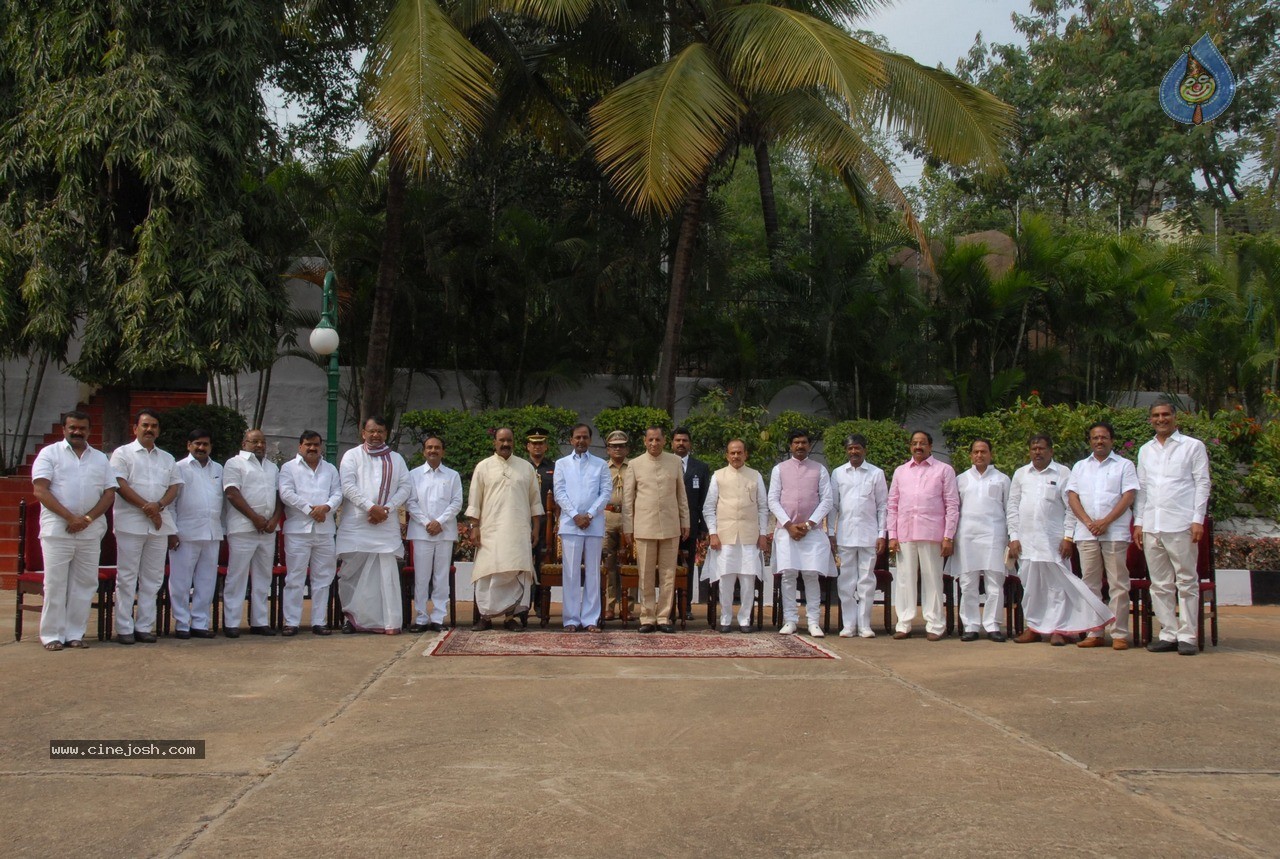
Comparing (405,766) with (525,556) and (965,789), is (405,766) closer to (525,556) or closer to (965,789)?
(965,789)

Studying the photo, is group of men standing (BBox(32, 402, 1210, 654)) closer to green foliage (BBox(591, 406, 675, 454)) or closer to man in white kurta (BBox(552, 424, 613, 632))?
man in white kurta (BBox(552, 424, 613, 632))

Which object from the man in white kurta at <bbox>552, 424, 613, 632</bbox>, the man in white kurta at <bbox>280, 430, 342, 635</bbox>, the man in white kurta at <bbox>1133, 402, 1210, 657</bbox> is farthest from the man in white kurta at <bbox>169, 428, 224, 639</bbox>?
the man in white kurta at <bbox>1133, 402, 1210, 657</bbox>

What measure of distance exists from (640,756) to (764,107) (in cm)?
1051

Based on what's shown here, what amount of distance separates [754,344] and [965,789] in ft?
43.4

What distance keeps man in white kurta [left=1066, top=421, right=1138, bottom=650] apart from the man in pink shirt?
38.8 inches

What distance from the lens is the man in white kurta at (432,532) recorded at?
10289 millimetres

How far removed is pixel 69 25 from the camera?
42.4ft

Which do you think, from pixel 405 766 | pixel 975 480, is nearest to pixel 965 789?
pixel 405 766

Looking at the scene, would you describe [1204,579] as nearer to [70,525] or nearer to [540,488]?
[540,488]

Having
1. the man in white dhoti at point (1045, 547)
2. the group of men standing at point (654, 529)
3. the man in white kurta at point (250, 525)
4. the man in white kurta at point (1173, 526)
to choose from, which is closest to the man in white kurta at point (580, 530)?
the group of men standing at point (654, 529)

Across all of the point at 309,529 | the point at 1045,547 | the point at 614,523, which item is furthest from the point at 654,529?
the point at 1045,547

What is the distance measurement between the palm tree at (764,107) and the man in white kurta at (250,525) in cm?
489

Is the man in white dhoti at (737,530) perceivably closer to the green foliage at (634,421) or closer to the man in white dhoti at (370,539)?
the man in white dhoti at (370,539)

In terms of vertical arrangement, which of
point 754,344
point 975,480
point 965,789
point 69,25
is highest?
point 69,25
